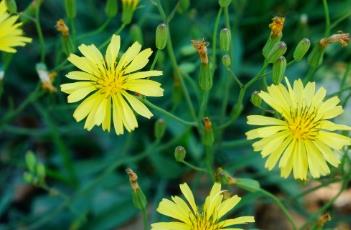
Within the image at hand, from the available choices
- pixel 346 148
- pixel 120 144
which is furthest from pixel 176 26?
pixel 346 148

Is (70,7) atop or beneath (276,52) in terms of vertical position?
atop

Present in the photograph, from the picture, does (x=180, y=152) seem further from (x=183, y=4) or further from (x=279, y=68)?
(x=183, y=4)

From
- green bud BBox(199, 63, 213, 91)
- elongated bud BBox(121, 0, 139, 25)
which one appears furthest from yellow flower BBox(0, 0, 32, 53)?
green bud BBox(199, 63, 213, 91)

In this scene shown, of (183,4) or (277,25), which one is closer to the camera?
(277,25)

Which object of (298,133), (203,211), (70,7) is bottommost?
(203,211)

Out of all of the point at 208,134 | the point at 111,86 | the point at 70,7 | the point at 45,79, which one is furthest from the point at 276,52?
the point at 45,79

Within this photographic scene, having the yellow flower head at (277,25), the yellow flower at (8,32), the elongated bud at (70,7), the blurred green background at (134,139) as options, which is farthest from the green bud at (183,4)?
the yellow flower at (8,32)
